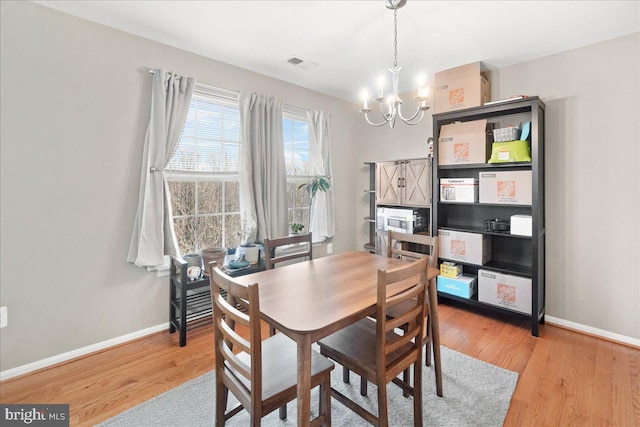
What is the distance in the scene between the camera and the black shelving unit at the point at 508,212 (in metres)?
2.70

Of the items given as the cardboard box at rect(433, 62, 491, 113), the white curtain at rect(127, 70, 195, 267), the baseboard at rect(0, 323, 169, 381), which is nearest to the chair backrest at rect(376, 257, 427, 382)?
the white curtain at rect(127, 70, 195, 267)

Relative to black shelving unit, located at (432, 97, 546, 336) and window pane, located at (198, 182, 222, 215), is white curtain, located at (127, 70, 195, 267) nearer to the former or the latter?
window pane, located at (198, 182, 222, 215)

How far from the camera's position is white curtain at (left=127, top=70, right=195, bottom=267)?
2.54 m

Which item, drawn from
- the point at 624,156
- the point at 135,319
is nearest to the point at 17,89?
the point at 135,319

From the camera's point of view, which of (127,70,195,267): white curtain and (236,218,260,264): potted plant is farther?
(236,218,260,264): potted plant

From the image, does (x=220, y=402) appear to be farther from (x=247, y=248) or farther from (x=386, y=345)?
(x=247, y=248)

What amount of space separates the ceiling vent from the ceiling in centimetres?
5

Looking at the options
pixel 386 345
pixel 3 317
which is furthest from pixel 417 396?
pixel 3 317

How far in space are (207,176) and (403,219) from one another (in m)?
2.17

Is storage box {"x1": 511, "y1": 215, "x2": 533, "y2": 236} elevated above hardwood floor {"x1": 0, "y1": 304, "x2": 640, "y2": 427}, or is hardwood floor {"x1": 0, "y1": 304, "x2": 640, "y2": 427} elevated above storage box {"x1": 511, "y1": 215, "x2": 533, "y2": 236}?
storage box {"x1": 511, "y1": 215, "x2": 533, "y2": 236}

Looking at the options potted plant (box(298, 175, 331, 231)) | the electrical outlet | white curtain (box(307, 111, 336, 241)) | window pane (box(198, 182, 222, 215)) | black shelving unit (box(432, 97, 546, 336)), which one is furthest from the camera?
white curtain (box(307, 111, 336, 241))

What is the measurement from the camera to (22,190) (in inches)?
82.4

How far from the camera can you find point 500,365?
226 cm

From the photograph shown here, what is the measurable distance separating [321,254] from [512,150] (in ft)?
7.93
